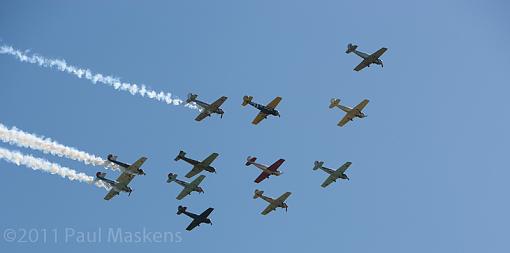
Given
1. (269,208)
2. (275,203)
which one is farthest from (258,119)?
(269,208)

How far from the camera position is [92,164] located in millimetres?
66188

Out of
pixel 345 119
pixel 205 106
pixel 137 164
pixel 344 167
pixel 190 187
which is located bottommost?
pixel 137 164

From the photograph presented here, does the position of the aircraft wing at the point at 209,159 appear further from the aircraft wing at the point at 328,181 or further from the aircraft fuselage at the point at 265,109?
the aircraft wing at the point at 328,181

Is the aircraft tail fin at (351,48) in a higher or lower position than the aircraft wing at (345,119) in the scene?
higher

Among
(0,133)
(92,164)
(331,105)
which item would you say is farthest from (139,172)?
(331,105)

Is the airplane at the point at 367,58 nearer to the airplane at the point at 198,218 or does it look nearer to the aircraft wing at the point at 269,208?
the aircraft wing at the point at 269,208

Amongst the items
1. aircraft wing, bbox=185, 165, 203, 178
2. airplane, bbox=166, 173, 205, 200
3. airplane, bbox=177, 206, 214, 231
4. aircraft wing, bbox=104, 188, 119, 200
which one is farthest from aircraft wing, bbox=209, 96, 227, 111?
aircraft wing, bbox=104, 188, 119, 200

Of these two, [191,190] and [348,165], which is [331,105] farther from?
[191,190]

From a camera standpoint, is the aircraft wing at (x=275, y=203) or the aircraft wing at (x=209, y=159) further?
the aircraft wing at (x=275, y=203)

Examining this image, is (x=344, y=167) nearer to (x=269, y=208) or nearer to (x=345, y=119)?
(x=345, y=119)

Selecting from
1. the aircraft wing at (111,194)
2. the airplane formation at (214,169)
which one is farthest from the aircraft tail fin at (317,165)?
the aircraft wing at (111,194)

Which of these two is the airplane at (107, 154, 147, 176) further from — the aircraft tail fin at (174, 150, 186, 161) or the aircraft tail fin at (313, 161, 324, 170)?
the aircraft tail fin at (313, 161, 324, 170)

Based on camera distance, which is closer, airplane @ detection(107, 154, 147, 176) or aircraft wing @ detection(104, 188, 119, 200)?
airplane @ detection(107, 154, 147, 176)

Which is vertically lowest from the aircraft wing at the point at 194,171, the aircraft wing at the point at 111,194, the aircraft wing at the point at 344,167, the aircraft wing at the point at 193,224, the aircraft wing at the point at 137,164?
the aircraft wing at the point at 193,224
